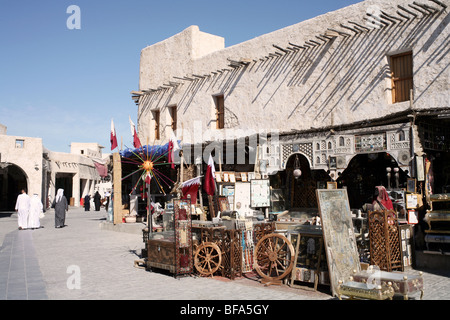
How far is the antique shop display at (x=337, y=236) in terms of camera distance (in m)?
5.96

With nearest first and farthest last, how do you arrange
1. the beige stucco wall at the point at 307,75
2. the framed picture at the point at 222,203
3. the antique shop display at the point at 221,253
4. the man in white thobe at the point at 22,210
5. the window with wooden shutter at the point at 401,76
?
1. the antique shop display at the point at 221,253
2. the beige stucco wall at the point at 307,75
3. the window with wooden shutter at the point at 401,76
4. the framed picture at the point at 222,203
5. the man in white thobe at the point at 22,210

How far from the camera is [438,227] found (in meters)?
8.12

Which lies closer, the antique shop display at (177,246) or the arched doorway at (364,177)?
the antique shop display at (177,246)

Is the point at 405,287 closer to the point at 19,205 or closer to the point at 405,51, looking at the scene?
the point at 405,51

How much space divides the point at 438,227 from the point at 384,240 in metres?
1.90

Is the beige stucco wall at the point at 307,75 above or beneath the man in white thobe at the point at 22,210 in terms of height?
above

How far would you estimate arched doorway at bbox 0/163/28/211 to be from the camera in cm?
3184

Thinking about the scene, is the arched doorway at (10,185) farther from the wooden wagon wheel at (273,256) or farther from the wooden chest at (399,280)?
the wooden chest at (399,280)

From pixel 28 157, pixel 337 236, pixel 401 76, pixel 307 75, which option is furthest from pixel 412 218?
pixel 28 157

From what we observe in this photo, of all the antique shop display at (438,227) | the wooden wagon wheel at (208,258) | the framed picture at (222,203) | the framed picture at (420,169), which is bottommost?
the wooden wagon wheel at (208,258)

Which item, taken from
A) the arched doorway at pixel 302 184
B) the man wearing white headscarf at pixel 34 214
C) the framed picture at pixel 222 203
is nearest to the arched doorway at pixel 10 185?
the man wearing white headscarf at pixel 34 214

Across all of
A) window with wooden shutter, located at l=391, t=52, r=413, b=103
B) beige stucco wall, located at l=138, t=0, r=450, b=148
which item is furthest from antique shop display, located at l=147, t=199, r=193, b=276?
window with wooden shutter, located at l=391, t=52, r=413, b=103

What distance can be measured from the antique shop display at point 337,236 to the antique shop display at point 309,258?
0.86ft

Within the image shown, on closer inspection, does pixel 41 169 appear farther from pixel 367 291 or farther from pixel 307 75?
pixel 367 291
